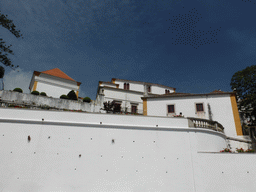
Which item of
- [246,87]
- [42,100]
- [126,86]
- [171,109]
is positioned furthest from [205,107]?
[126,86]

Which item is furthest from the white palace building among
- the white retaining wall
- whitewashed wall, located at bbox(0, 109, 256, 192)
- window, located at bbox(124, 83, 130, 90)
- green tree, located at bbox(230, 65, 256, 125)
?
window, located at bbox(124, 83, 130, 90)

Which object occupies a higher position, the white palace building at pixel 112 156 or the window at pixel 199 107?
the window at pixel 199 107

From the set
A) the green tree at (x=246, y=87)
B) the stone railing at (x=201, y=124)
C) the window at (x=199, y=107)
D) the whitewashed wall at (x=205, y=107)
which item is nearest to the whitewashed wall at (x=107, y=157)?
the stone railing at (x=201, y=124)

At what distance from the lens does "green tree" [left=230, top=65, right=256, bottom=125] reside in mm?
19377

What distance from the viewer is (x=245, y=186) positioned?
8.83 m

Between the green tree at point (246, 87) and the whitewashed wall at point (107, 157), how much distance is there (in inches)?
511

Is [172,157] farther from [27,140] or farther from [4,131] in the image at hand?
[4,131]

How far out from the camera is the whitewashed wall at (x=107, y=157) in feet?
28.6

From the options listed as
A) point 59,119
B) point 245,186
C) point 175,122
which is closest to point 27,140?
point 59,119

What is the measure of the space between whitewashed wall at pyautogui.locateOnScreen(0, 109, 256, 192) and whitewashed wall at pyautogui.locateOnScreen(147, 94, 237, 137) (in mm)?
6682

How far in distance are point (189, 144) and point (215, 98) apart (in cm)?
880

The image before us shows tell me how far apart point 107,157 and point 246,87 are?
20.3 m

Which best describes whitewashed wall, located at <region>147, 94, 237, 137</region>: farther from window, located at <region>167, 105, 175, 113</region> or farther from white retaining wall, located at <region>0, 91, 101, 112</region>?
white retaining wall, located at <region>0, 91, 101, 112</region>

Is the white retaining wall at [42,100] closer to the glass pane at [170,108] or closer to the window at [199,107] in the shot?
the glass pane at [170,108]
